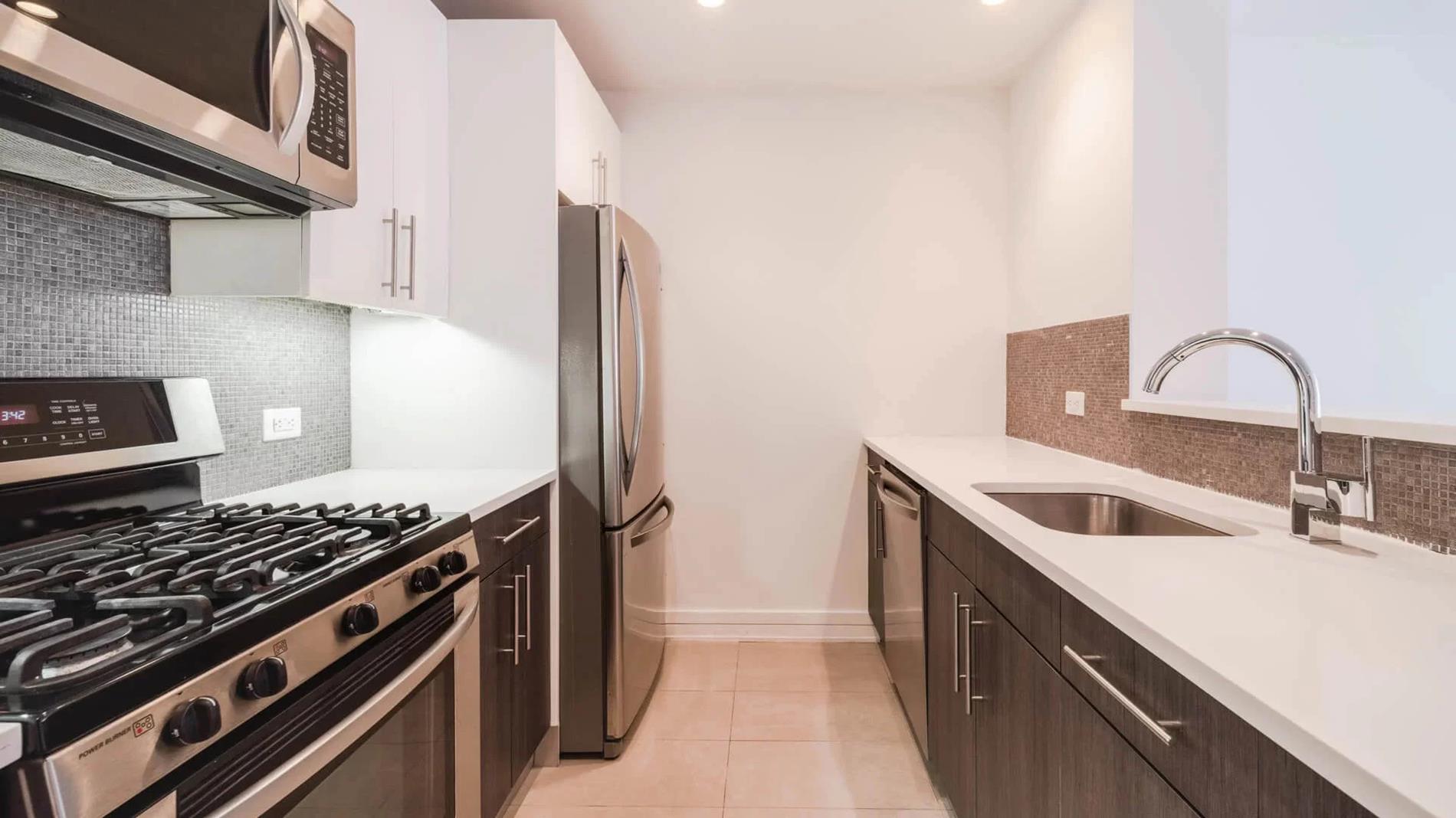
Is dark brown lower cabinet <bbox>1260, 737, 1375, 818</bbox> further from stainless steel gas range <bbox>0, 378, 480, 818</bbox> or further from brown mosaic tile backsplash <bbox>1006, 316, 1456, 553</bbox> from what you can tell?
stainless steel gas range <bbox>0, 378, 480, 818</bbox>

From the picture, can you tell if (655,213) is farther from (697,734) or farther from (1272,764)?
(1272,764)

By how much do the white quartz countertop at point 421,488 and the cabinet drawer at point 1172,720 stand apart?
1.25 meters

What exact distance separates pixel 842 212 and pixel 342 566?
2675mm

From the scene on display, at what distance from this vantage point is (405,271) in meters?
1.96

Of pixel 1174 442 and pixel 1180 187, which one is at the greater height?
pixel 1180 187

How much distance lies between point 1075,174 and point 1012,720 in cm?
193

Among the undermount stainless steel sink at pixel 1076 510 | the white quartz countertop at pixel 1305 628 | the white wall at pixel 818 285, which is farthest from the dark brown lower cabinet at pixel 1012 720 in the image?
the white wall at pixel 818 285

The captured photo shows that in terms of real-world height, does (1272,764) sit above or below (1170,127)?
below

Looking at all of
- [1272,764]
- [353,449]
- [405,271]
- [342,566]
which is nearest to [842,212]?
[405,271]

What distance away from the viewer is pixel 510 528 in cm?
192

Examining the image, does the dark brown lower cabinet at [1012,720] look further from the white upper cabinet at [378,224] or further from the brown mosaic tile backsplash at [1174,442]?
the white upper cabinet at [378,224]

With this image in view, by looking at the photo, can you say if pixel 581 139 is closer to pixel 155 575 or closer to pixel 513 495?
pixel 513 495

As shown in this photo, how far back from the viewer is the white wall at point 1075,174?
2199mm

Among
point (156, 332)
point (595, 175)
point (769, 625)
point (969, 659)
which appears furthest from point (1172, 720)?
point (769, 625)
